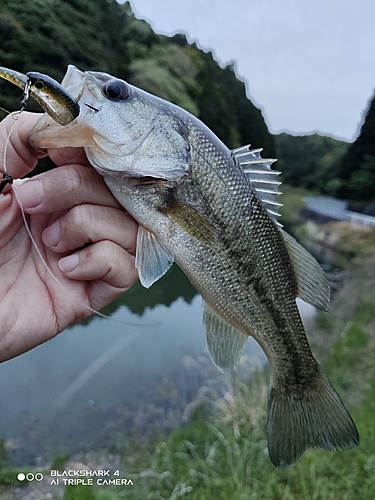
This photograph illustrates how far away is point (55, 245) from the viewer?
1.44 m

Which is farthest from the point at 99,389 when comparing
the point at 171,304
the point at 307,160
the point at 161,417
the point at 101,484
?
the point at 307,160

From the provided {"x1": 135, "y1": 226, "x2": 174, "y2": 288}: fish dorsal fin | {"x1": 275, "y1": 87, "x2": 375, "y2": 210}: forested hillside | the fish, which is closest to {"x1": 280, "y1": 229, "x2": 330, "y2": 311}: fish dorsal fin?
the fish

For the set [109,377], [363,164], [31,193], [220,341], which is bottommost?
[109,377]

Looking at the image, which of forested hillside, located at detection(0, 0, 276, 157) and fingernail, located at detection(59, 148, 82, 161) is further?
forested hillside, located at detection(0, 0, 276, 157)

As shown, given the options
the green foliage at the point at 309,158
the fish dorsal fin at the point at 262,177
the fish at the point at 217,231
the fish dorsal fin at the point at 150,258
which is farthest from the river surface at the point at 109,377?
the green foliage at the point at 309,158

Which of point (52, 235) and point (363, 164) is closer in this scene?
point (52, 235)

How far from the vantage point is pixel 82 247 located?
1490 mm

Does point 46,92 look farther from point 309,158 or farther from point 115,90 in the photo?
point 309,158

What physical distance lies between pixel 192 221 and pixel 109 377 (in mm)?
4522

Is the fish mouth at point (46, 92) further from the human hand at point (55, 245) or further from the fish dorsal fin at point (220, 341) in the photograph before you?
the fish dorsal fin at point (220, 341)

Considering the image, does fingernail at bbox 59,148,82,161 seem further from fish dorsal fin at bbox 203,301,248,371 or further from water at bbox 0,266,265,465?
water at bbox 0,266,265,465

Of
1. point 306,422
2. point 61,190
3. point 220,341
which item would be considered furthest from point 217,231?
point 306,422

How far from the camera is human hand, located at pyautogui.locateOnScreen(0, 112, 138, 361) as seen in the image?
1355 millimetres

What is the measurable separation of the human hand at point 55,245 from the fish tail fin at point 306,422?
0.87 meters
